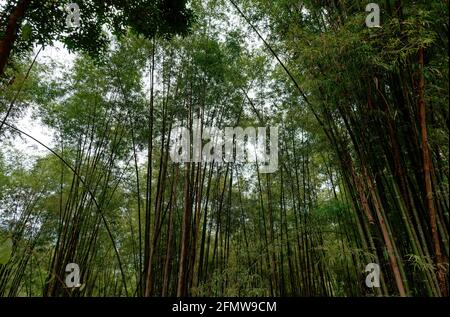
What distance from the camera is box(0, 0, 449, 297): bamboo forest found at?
232cm

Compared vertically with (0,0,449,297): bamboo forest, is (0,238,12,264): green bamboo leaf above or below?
below

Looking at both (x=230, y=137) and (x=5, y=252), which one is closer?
(x=5, y=252)

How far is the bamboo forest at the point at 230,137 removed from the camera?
232 cm

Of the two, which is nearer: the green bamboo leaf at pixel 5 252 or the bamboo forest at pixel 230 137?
the green bamboo leaf at pixel 5 252

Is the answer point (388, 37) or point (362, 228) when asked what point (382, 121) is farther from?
point (362, 228)

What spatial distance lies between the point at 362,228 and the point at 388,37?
1564 millimetres

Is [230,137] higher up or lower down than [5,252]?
higher up

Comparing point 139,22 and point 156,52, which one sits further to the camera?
point 156,52

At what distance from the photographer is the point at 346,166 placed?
2.75 meters

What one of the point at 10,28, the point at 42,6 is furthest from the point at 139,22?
the point at 10,28

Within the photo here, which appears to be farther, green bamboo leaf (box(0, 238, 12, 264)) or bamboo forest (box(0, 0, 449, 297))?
bamboo forest (box(0, 0, 449, 297))

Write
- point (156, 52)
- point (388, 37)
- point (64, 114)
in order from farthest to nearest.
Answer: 1. point (64, 114)
2. point (156, 52)
3. point (388, 37)

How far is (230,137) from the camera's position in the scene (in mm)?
5273

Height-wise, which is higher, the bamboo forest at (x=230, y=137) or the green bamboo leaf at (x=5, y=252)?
the bamboo forest at (x=230, y=137)
